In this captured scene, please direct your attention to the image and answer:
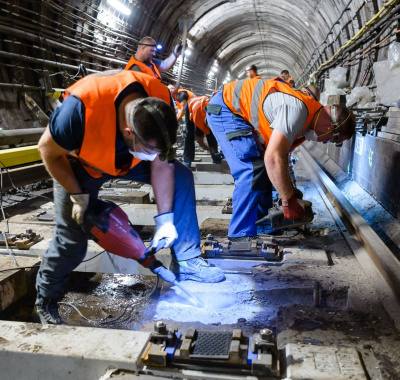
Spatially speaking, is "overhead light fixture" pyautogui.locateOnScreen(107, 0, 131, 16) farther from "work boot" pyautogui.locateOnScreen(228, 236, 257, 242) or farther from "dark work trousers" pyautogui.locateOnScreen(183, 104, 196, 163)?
"work boot" pyautogui.locateOnScreen(228, 236, 257, 242)

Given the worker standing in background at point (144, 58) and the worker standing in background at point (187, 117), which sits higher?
the worker standing in background at point (144, 58)

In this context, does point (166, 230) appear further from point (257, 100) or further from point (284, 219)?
point (257, 100)

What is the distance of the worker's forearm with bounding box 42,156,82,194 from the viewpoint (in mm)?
2158

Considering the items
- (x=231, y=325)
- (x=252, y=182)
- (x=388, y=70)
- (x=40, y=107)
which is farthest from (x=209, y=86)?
(x=231, y=325)

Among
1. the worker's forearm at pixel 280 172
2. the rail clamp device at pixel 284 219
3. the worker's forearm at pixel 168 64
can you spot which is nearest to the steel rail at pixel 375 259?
the rail clamp device at pixel 284 219

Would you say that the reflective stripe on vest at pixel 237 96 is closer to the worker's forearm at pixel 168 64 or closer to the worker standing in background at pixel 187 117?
the worker standing in background at pixel 187 117

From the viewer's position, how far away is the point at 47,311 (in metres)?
2.46

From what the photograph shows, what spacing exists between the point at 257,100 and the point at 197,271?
1412 millimetres

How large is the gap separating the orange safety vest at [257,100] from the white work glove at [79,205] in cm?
155

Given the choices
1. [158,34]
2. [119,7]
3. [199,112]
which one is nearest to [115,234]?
[199,112]

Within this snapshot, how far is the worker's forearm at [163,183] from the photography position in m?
2.50

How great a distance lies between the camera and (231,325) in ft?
7.38

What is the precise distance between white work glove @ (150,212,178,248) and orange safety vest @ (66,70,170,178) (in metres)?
0.47

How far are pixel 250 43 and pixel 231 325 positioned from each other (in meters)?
22.4
